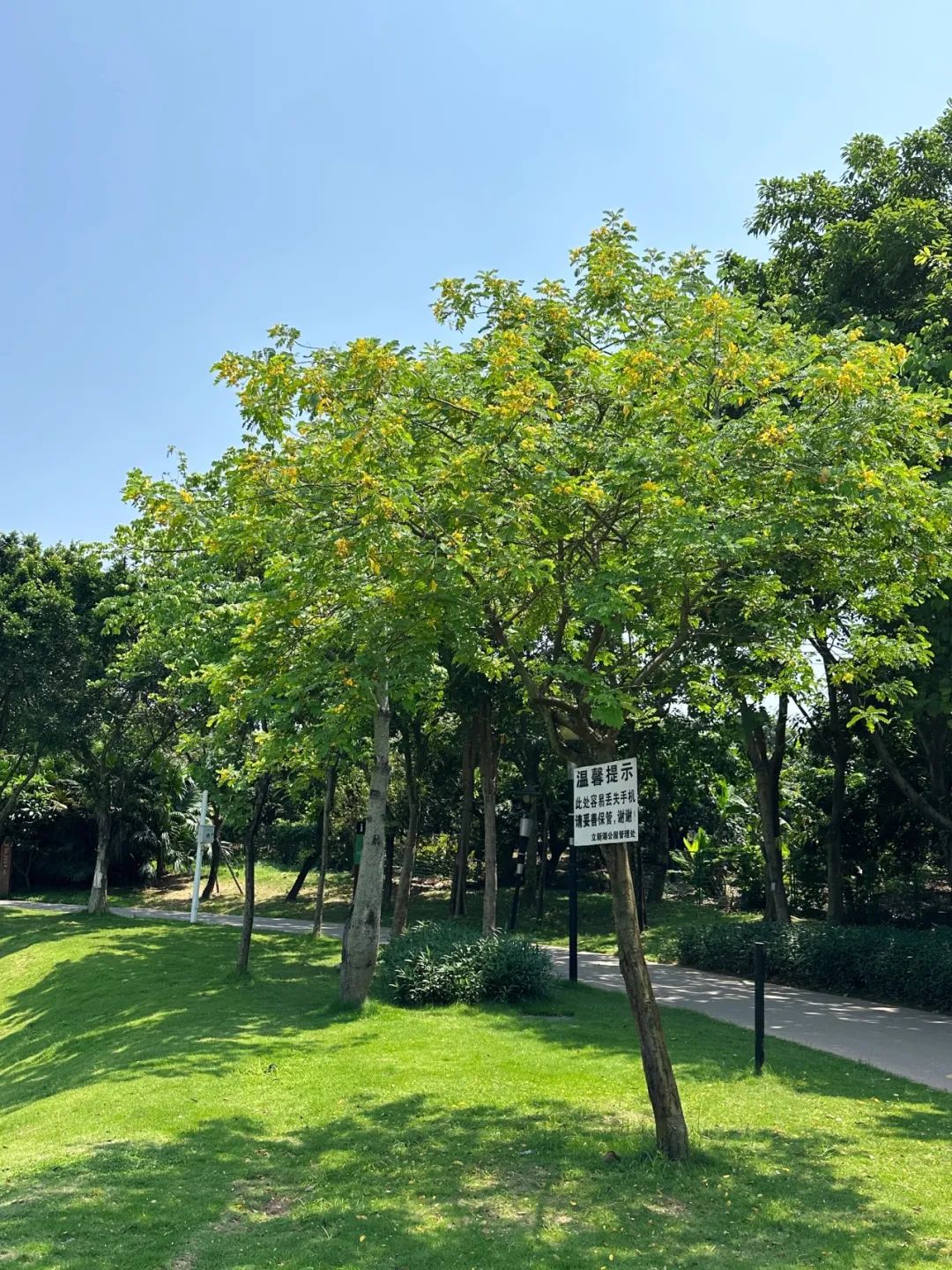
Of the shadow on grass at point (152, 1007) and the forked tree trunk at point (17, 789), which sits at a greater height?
the forked tree trunk at point (17, 789)

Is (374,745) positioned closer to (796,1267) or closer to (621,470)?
(621,470)

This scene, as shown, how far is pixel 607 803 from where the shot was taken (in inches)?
277

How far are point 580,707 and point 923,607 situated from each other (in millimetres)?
6548

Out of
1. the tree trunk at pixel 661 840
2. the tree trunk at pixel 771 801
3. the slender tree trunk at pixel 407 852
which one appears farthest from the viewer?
the tree trunk at pixel 661 840

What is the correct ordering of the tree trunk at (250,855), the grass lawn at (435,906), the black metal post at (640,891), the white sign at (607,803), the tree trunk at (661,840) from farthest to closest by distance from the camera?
the tree trunk at (661,840), the grass lawn at (435,906), the black metal post at (640,891), the tree trunk at (250,855), the white sign at (607,803)

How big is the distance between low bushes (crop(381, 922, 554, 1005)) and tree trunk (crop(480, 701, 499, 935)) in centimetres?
233

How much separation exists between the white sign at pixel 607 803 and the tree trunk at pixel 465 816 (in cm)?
1315

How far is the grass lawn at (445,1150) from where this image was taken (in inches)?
201

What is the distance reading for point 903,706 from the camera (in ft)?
44.5

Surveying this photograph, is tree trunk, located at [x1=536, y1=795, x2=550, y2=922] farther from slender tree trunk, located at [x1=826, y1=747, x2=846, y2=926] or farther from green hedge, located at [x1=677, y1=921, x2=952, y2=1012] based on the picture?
green hedge, located at [x1=677, y1=921, x2=952, y2=1012]

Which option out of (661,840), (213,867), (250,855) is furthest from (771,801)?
(213,867)

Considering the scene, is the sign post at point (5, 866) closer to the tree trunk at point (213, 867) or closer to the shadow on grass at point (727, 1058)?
the tree trunk at point (213, 867)

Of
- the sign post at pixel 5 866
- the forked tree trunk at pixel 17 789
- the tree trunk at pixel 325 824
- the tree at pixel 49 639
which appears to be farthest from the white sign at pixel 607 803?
the sign post at pixel 5 866

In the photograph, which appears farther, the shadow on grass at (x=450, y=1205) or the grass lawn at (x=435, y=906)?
the grass lawn at (x=435, y=906)
